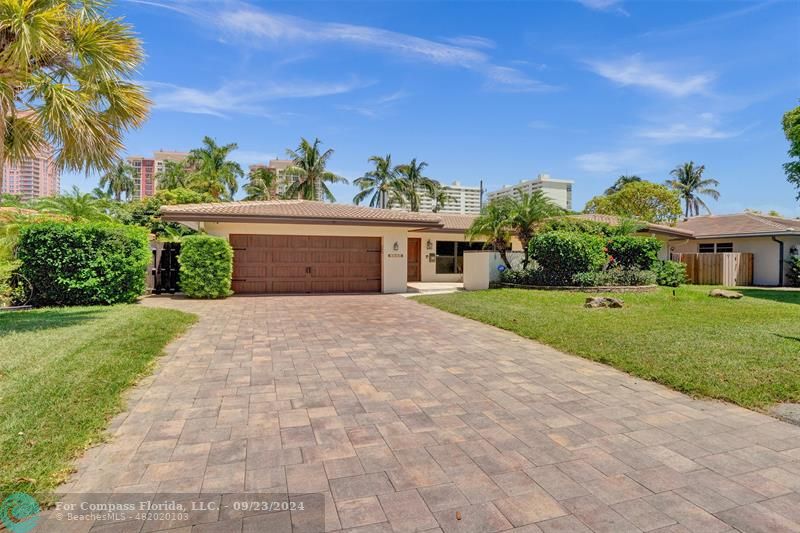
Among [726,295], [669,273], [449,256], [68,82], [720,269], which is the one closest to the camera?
[68,82]

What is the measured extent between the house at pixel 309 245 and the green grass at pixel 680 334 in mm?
3049

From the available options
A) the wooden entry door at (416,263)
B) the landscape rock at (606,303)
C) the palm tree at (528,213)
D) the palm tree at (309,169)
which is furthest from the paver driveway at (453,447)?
the palm tree at (309,169)

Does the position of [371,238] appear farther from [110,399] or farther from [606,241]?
[110,399]

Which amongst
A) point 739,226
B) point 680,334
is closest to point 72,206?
point 680,334

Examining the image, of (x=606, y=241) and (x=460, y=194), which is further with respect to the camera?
(x=460, y=194)

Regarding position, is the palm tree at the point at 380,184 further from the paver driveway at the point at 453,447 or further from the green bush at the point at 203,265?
the paver driveway at the point at 453,447

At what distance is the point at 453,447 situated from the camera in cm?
323

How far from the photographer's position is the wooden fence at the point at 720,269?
1877 centimetres

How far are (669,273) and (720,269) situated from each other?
433 cm

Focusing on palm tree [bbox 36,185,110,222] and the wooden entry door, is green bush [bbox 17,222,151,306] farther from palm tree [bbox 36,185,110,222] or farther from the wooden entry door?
the wooden entry door

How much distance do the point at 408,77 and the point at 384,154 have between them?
22.0 metres

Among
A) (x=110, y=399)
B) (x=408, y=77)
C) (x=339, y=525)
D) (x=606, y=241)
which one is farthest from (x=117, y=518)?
(x=606, y=241)

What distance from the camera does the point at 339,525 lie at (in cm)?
226

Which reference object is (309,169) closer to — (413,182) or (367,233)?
(413,182)
